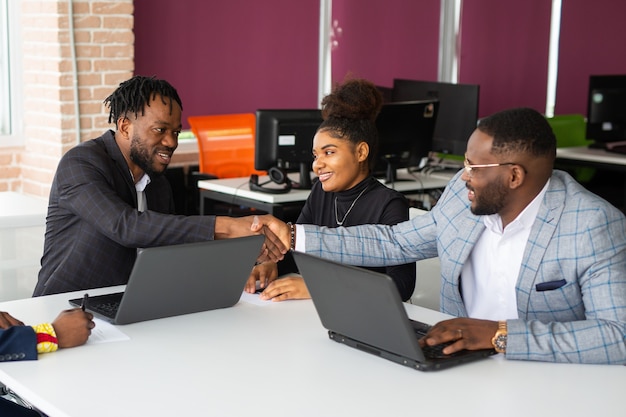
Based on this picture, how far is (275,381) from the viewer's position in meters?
1.91

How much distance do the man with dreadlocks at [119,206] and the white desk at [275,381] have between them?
47 centimetres

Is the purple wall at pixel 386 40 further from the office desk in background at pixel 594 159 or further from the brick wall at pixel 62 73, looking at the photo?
the brick wall at pixel 62 73

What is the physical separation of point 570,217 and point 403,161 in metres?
3.16

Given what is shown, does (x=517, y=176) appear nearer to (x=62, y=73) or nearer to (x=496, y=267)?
(x=496, y=267)

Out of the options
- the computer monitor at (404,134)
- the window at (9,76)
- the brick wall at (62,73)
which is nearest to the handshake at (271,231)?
the computer monitor at (404,134)

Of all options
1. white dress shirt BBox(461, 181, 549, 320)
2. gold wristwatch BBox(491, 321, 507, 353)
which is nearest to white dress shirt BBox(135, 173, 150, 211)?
white dress shirt BBox(461, 181, 549, 320)

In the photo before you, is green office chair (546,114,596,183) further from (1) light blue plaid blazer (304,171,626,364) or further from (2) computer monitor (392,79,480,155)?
(1) light blue plaid blazer (304,171,626,364)

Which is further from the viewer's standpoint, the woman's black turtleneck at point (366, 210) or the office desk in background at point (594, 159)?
the office desk in background at point (594, 159)

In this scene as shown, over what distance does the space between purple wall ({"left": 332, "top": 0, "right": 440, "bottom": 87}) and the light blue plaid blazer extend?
4644 mm

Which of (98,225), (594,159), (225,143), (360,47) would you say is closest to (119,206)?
(98,225)

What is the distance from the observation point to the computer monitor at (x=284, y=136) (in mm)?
4934

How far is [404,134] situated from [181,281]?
3220 mm

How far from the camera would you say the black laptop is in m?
1.95

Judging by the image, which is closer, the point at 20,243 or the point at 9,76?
the point at 20,243
